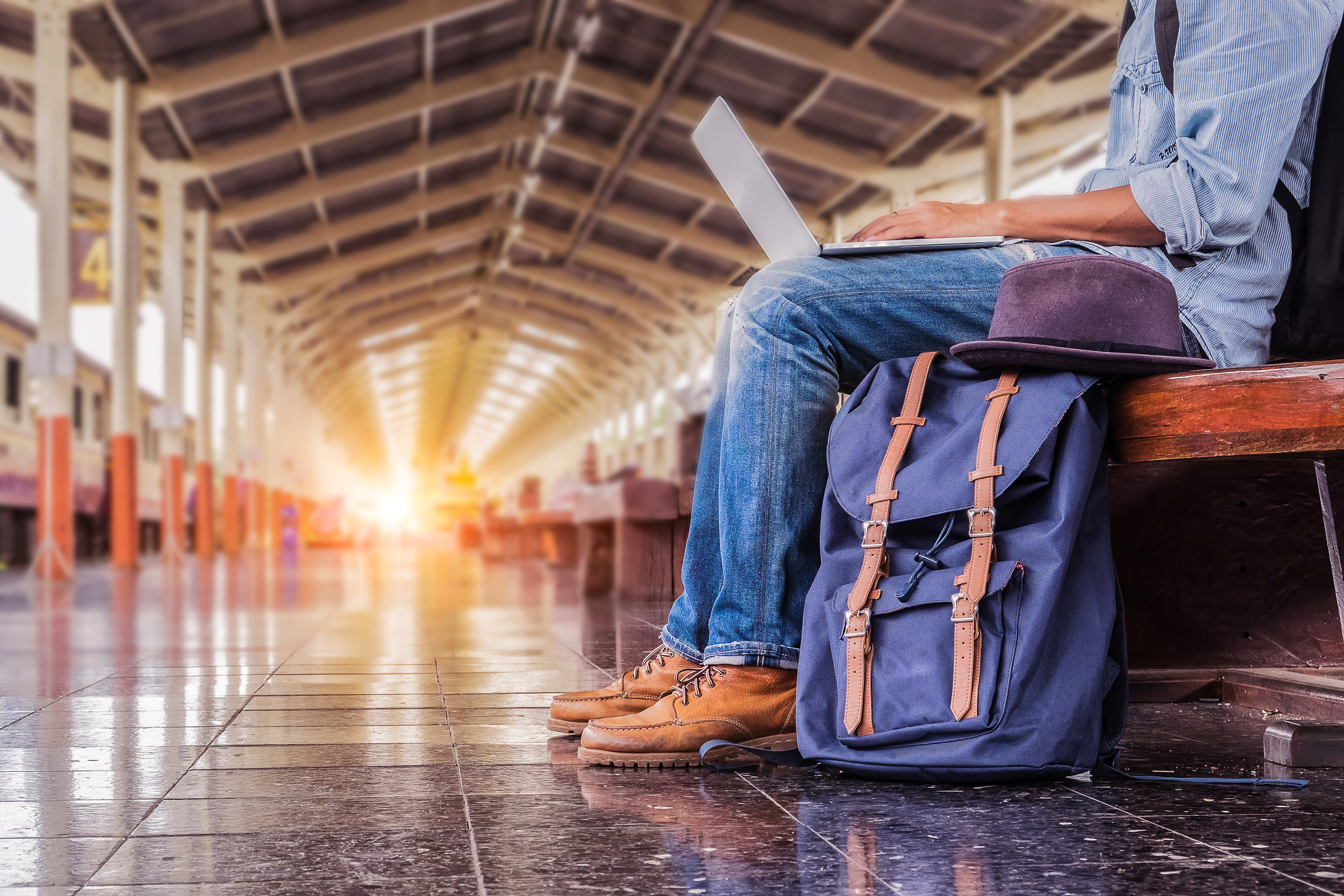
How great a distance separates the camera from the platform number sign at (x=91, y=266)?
11945mm

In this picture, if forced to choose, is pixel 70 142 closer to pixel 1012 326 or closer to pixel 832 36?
pixel 832 36

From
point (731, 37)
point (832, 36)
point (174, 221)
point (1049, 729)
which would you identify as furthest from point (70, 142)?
point (1049, 729)

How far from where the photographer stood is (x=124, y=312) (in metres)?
12.0

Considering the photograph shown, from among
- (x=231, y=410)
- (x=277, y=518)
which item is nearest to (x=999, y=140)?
(x=231, y=410)

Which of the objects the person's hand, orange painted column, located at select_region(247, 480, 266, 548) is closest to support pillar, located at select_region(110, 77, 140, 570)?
orange painted column, located at select_region(247, 480, 266, 548)

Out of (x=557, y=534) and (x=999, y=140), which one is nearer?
(x=999, y=140)

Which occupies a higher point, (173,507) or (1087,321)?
(1087,321)

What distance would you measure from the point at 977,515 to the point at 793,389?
38 centimetres

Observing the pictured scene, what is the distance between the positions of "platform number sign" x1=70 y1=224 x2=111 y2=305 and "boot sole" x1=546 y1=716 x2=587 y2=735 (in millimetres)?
11482

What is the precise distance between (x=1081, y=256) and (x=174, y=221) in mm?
15173

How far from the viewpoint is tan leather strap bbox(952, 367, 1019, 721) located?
4.75 ft

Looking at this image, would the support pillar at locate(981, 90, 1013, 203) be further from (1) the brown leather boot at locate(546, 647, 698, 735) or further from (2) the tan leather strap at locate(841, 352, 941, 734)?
(2) the tan leather strap at locate(841, 352, 941, 734)

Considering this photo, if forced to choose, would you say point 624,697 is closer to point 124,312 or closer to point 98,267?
point 124,312

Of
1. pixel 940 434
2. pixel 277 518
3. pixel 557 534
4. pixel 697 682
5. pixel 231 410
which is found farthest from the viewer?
pixel 277 518
